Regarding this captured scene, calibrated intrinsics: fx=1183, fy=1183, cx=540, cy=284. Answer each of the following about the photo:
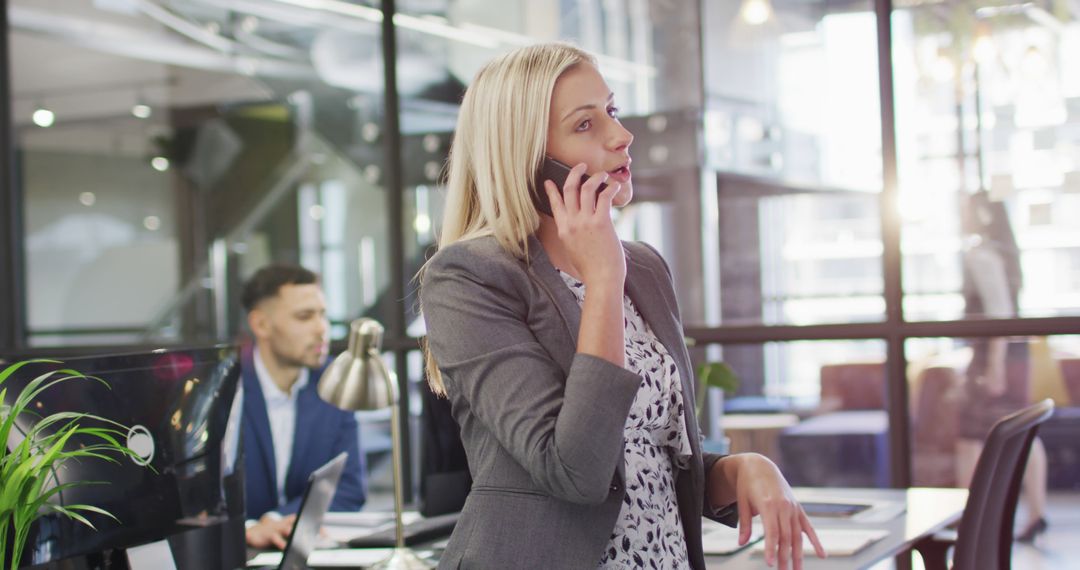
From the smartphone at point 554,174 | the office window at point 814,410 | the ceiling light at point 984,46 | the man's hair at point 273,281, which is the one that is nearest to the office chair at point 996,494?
the smartphone at point 554,174

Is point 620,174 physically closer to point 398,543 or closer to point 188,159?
point 398,543

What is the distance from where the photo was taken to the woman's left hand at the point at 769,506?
1498 mm

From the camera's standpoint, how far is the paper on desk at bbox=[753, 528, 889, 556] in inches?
95.9

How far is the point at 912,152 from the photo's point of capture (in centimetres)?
411

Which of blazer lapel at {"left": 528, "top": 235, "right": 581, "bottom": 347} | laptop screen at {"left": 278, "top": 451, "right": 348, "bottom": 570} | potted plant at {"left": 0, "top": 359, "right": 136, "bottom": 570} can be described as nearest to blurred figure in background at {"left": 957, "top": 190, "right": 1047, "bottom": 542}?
laptop screen at {"left": 278, "top": 451, "right": 348, "bottom": 570}

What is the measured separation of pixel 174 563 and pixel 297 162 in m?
3.26

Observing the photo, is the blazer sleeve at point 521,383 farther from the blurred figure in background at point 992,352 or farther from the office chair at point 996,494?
the blurred figure in background at point 992,352

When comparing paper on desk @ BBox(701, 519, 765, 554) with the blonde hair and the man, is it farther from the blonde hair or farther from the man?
the man

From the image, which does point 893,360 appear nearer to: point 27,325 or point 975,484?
point 975,484

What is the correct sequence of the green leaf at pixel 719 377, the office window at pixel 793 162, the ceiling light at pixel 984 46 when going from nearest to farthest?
the green leaf at pixel 719 377, the ceiling light at pixel 984 46, the office window at pixel 793 162

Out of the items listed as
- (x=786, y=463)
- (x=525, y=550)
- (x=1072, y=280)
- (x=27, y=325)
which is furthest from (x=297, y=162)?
(x=525, y=550)

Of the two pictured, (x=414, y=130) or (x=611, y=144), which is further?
(x=414, y=130)

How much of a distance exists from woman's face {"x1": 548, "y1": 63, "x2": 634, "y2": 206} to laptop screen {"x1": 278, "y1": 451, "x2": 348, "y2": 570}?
3.41 feet

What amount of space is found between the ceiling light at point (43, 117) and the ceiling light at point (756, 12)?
10.6 ft
